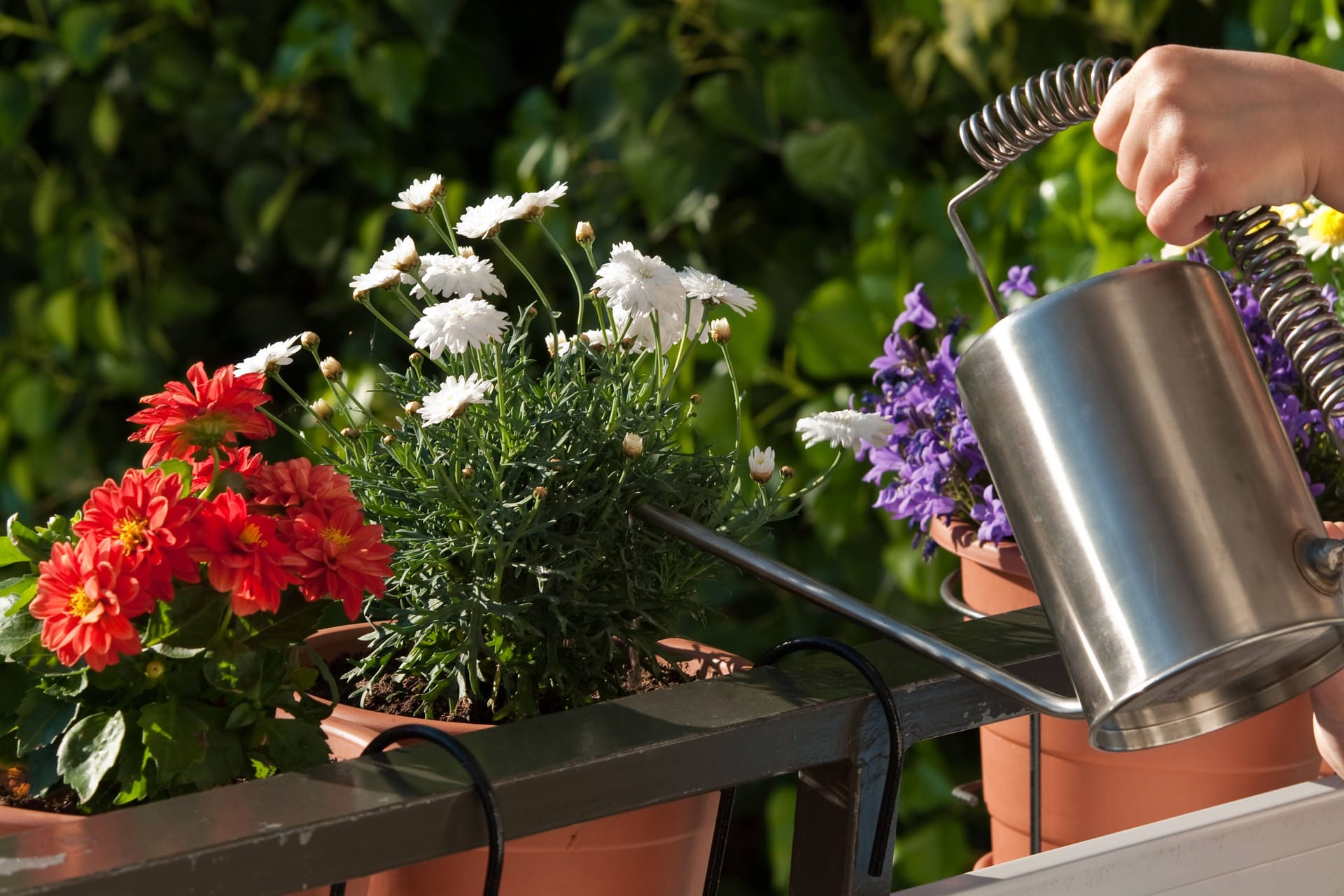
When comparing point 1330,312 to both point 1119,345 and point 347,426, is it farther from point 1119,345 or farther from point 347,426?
point 347,426

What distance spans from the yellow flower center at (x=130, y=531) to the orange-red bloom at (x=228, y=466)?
0.17 feet

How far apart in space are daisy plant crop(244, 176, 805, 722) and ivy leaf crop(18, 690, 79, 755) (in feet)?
0.37

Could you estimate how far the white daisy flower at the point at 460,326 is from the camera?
474 mm

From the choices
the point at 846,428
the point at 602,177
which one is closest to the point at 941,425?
the point at 846,428

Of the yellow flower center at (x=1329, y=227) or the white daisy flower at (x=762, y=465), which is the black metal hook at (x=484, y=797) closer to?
the white daisy flower at (x=762, y=465)

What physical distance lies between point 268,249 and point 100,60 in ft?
1.19

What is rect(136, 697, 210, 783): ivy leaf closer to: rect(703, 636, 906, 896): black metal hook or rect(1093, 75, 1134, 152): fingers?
rect(703, 636, 906, 896): black metal hook

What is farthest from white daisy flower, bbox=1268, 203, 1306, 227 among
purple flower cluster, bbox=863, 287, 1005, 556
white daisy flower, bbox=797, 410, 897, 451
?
white daisy flower, bbox=797, 410, 897, 451

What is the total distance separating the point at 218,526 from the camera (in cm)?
42

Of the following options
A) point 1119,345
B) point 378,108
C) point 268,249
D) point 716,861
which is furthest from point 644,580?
point 268,249

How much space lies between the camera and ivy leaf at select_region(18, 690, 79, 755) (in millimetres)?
432

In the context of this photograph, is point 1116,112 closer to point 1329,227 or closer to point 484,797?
point 484,797

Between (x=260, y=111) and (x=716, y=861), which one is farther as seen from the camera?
(x=260, y=111)

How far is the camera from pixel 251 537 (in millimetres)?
418
